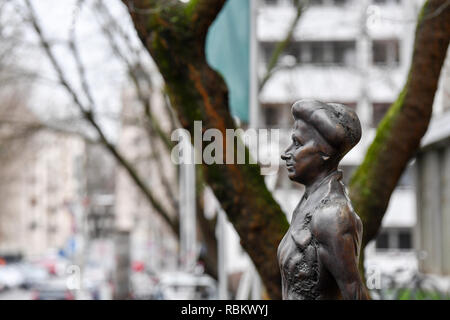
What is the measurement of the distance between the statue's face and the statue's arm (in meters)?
0.26

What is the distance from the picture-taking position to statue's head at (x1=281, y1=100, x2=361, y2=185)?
12.0 feet

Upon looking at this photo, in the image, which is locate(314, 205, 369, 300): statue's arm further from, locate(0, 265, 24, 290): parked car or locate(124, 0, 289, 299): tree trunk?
locate(0, 265, 24, 290): parked car

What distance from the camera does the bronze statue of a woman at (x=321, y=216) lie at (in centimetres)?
349

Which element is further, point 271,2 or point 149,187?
point 271,2

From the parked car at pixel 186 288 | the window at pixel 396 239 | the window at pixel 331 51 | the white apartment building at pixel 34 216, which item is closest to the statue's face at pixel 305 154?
the parked car at pixel 186 288

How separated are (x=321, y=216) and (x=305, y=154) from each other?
324 millimetres

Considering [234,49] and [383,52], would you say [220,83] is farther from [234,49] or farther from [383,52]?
[383,52]

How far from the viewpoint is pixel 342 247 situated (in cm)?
347

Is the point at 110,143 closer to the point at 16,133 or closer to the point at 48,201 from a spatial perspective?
the point at 16,133

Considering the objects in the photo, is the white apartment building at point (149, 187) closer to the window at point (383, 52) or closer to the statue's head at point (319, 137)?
the window at point (383, 52)

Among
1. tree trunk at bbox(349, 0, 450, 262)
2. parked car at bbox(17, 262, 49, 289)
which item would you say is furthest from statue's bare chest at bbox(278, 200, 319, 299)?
parked car at bbox(17, 262, 49, 289)

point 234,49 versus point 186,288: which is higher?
point 234,49

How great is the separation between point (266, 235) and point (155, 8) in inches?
83.5

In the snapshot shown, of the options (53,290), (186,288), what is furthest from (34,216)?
(186,288)
